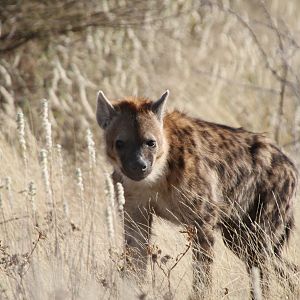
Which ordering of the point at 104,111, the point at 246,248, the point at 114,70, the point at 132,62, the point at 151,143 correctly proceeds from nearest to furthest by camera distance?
the point at 246,248 < the point at 151,143 < the point at 104,111 < the point at 114,70 < the point at 132,62

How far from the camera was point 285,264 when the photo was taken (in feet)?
21.2

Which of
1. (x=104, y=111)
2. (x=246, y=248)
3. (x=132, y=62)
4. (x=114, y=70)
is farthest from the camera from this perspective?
(x=132, y=62)

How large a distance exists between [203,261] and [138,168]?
705 millimetres

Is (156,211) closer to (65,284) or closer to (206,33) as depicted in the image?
(65,284)

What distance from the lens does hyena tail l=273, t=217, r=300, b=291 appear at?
5.93 meters

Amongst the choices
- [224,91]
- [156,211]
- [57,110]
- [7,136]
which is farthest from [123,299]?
[224,91]

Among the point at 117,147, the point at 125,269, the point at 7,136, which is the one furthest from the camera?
the point at 7,136

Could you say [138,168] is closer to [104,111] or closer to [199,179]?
[199,179]

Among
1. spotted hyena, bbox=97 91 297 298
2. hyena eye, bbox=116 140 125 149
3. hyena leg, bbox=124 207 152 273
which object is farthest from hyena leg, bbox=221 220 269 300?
hyena eye, bbox=116 140 125 149

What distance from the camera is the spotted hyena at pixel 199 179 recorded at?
6617 mm

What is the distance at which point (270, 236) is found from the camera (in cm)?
681

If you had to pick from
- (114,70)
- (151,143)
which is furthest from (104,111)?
(114,70)

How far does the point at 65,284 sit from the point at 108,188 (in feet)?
2.29

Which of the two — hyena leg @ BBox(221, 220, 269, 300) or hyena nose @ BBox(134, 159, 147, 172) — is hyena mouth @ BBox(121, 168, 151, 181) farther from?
hyena leg @ BBox(221, 220, 269, 300)
